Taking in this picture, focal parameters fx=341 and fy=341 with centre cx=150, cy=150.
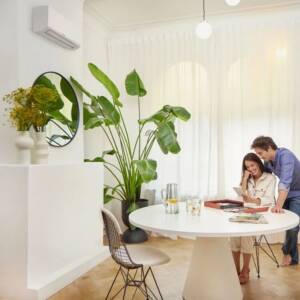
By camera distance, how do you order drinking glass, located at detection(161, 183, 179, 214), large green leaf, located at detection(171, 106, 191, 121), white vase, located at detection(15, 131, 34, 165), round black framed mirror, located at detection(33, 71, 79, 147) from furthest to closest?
large green leaf, located at detection(171, 106, 191, 121) → round black framed mirror, located at detection(33, 71, 79, 147) → white vase, located at detection(15, 131, 34, 165) → drinking glass, located at detection(161, 183, 179, 214)

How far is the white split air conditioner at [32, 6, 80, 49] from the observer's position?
3086 millimetres

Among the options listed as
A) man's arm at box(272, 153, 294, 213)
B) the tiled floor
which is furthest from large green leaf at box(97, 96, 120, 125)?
man's arm at box(272, 153, 294, 213)

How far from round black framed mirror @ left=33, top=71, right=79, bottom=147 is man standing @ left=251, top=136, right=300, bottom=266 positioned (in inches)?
74.2

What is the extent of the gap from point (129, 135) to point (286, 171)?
2.48 meters

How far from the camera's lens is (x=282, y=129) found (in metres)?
4.30

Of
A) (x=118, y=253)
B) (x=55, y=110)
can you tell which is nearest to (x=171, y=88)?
(x=55, y=110)

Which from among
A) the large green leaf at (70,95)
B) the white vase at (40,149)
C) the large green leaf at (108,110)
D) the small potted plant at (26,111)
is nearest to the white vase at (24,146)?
the small potted plant at (26,111)

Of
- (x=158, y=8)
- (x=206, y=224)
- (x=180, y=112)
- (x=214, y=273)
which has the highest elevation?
(x=158, y=8)

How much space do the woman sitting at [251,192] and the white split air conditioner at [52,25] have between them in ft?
7.01

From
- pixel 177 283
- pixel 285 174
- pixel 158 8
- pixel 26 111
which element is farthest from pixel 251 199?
pixel 158 8

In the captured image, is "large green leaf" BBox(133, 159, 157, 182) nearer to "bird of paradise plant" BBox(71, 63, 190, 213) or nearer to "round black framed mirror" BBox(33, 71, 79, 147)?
"bird of paradise plant" BBox(71, 63, 190, 213)

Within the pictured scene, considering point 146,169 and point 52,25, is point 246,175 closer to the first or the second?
point 146,169

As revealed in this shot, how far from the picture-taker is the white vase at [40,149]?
2998 mm

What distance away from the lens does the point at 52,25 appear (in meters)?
3.14
